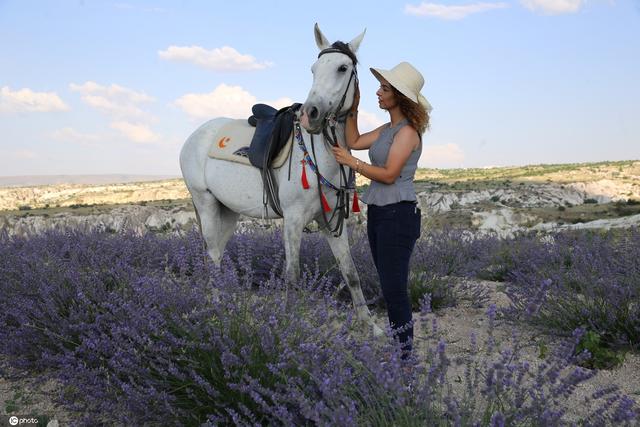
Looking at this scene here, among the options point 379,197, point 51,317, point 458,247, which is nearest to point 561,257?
point 458,247

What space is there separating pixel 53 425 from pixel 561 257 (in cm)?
532

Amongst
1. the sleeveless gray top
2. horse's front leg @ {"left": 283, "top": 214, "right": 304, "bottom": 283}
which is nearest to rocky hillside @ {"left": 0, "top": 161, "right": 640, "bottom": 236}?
horse's front leg @ {"left": 283, "top": 214, "right": 304, "bottom": 283}

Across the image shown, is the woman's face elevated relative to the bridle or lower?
elevated

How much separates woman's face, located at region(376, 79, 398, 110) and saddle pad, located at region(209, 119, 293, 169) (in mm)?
1512

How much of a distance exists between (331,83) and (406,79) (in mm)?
573

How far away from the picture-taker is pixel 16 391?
11.6 ft

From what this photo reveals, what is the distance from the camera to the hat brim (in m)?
3.35

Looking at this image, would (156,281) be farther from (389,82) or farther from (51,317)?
(389,82)

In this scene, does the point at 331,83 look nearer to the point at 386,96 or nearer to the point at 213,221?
the point at 386,96

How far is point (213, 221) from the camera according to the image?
17.4 feet

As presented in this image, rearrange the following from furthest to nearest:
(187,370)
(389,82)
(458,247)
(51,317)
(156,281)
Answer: (458,247) → (51,317) → (389,82) → (156,281) → (187,370)

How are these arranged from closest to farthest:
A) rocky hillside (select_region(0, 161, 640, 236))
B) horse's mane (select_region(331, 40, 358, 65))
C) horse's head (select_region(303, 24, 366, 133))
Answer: horse's head (select_region(303, 24, 366, 133))
horse's mane (select_region(331, 40, 358, 65))
rocky hillside (select_region(0, 161, 640, 236))

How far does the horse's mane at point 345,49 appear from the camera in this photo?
3924 millimetres

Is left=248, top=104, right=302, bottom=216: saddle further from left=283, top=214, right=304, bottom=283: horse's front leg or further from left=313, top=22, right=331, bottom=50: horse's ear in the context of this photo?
left=313, top=22, right=331, bottom=50: horse's ear
